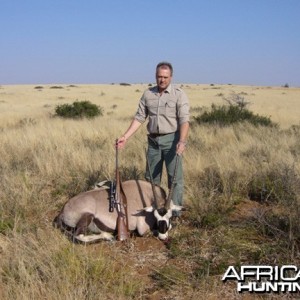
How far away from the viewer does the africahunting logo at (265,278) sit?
372cm

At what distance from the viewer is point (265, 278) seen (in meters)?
3.91

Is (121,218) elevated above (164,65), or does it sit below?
below

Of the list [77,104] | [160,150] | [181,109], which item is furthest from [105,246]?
[77,104]

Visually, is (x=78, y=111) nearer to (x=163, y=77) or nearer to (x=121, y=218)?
(x=163, y=77)

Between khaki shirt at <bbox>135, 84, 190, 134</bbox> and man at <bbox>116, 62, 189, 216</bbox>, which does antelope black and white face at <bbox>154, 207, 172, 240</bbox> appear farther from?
khaki shirt at <bbox>135, 84, 190, 134</bbox>

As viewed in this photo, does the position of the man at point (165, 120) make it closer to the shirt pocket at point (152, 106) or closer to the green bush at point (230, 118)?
the shirt pocket at point (152, 106)

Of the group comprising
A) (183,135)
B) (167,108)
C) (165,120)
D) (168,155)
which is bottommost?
(168,155)

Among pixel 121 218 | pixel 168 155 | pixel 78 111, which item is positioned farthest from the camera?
pixel 78 111

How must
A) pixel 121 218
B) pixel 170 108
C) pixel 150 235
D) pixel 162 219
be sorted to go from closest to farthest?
pixel 162 219 → pixel 121 218 → pixel 150 235 → pixel 170 108

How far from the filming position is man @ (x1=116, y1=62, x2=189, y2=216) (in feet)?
17.9

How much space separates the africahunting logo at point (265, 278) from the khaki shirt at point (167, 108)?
2181 millimetres

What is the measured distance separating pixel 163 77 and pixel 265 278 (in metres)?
2.73

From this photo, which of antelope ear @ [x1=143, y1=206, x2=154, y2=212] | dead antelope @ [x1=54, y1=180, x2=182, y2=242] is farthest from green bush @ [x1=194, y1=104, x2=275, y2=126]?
antelope ear @ [x1=143, y1=206, x2=154, y2=212]

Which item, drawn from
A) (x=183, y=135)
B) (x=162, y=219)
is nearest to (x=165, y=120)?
(x=183, y=135)
